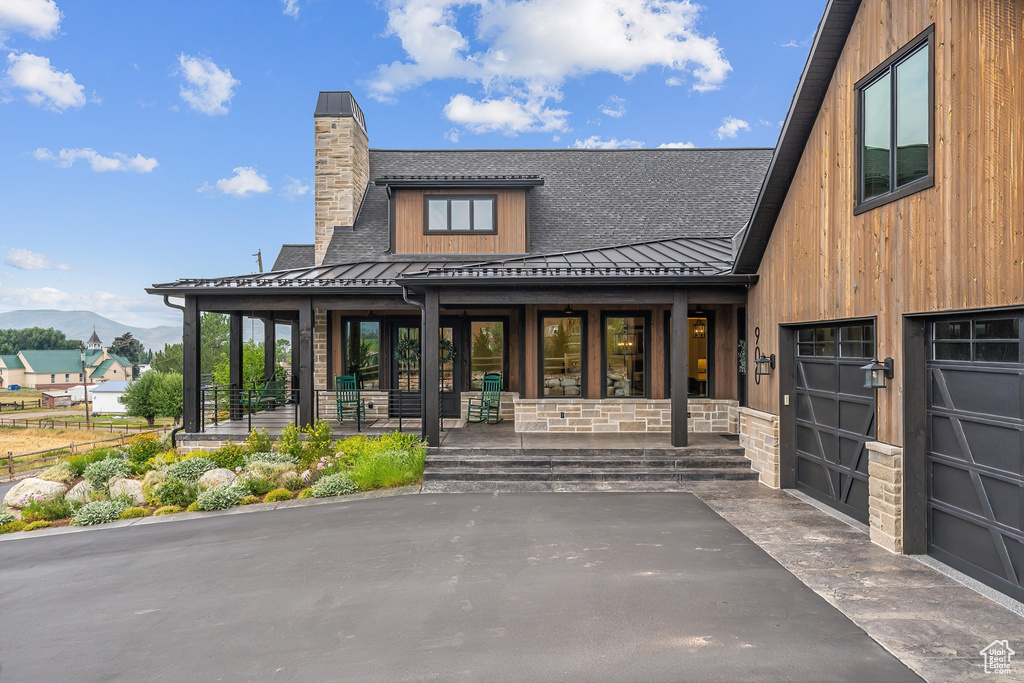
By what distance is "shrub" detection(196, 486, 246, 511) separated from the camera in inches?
291

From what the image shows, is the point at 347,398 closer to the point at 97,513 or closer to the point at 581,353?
the point at 97,513

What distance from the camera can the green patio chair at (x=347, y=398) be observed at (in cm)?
1149

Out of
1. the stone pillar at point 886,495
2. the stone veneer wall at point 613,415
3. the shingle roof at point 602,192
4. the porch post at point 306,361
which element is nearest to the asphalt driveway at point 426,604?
the stone pillar at point 886,495

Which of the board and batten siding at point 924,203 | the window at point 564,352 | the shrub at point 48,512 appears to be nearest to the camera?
the board and batten siding at point 924,203

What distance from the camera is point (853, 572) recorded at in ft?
15.9

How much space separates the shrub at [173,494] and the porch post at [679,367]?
7.46 metres

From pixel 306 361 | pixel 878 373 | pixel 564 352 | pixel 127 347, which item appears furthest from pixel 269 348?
pixel 127 347

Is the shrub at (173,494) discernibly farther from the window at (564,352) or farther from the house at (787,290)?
the window at (564,352)

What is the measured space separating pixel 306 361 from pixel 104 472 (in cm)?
353

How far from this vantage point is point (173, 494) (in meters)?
7.62

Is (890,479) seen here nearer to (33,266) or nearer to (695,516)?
(695,516)

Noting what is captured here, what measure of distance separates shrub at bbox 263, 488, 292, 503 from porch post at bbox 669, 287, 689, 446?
6.08 meters

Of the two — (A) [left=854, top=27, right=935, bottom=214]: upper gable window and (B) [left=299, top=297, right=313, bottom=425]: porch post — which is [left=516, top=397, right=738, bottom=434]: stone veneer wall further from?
(A) [left=854, top=27, right=935, bottom=214]: upper gable window

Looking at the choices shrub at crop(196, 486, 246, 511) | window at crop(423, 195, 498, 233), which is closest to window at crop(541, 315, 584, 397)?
window at crop(423, 195, 498, 233)
